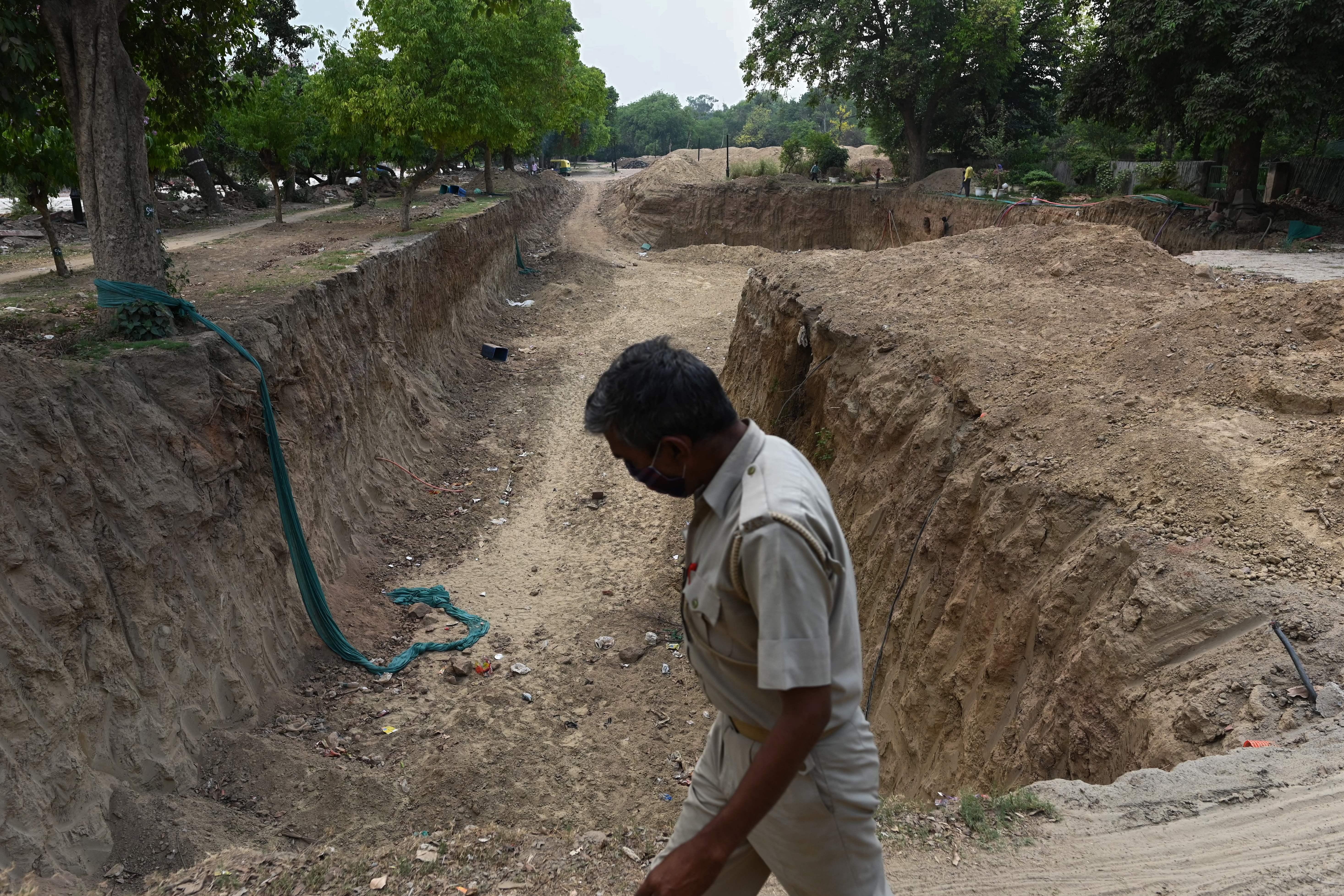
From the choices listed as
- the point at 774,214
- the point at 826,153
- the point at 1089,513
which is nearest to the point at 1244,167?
the point at 1089,513

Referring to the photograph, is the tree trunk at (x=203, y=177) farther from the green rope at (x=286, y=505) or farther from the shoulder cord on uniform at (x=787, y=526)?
the shoulder cord on uniform at (x=787, y=526)

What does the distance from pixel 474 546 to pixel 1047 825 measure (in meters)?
7.94

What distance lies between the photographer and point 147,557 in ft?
18.8

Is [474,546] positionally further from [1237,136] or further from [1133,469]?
[1237,136]

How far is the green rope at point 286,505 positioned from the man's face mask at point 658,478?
6228 mm

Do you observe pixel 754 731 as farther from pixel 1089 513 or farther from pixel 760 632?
pixel 1089 513

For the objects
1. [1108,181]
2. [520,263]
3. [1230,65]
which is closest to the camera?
[1230,65]

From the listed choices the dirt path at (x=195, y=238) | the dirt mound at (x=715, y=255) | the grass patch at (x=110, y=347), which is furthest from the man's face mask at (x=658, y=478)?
the dirt mound at (x=715, y=255)

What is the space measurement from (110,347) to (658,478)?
6639 mm

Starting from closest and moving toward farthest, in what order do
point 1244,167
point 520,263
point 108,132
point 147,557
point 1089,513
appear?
point 1089,513
point 147,557
point 108,132
point 1244,167
point 520,263

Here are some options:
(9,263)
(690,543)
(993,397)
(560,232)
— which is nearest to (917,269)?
(993,397)

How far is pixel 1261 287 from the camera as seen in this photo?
22.5 feet

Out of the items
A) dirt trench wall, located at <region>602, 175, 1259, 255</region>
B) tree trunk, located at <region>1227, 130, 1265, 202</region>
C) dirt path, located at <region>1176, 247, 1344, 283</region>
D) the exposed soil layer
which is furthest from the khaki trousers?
the exposed soil layer

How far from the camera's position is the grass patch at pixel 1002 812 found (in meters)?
3.48
